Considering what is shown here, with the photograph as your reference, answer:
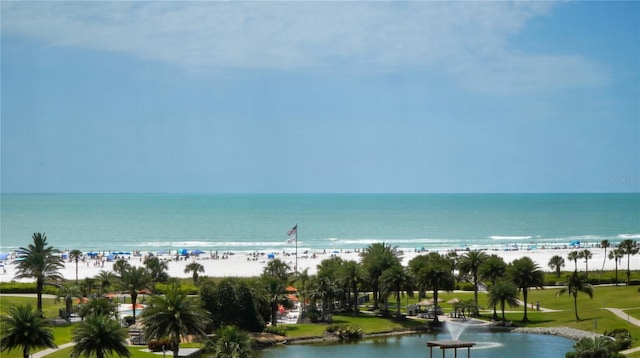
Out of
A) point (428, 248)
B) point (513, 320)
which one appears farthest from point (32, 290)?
point (428, 248)

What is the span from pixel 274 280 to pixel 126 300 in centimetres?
2409

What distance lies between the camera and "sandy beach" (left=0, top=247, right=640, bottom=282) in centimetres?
11938

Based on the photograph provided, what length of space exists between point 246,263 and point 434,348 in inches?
3052

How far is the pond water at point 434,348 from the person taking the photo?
5751cm

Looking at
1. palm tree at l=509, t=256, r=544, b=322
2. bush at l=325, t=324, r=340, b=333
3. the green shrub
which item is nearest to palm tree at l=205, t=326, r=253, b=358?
bush at l=325, t=324, r=340, b=333

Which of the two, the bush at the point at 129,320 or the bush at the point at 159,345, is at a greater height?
the bush at the point at 129,320

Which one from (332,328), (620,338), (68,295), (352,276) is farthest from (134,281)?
(620,338)

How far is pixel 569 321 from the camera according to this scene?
224 ft

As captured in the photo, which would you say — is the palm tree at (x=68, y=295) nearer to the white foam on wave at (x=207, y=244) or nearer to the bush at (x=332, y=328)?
the bush at (x=332, y=328)

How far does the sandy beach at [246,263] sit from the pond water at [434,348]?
52.2 m

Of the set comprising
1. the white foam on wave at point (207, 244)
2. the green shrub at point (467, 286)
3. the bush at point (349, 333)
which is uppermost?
the white foam on wave at point (207, 244)

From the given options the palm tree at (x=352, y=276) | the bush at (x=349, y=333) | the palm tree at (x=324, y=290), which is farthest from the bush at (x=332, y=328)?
the palm tree at (x=352, y=276)

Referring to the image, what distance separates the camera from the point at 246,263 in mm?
134500

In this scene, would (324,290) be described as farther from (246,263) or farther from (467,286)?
(246,263)
